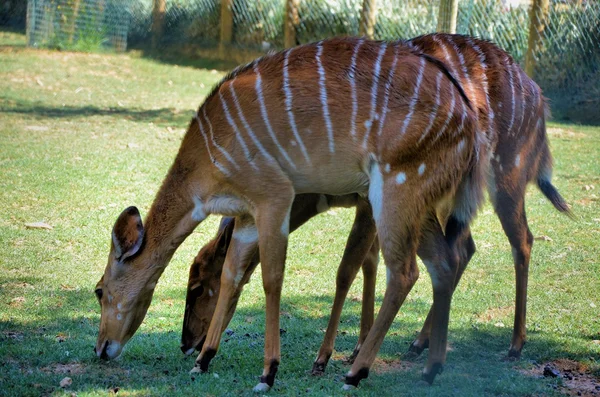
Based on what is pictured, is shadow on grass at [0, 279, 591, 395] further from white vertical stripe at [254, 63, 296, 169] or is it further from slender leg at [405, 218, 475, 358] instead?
white vertical stripe at [254, 63, 296, 169]

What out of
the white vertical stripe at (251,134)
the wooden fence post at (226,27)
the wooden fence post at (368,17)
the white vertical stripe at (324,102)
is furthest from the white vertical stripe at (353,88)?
the wooden fence post at (226,27)

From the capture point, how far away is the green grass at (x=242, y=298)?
4.88 meters

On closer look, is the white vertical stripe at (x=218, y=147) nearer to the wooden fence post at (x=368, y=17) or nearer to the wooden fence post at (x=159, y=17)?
the wooden fence post at (x=368, y=17)

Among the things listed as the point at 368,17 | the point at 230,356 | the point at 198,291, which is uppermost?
the point at 368,17

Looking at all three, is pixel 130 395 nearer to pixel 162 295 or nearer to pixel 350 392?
pixel 350 392

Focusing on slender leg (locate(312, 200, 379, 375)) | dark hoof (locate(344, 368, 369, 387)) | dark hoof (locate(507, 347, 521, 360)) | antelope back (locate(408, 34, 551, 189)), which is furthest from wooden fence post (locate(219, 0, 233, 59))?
dark hoof (locate(344, 368, 369, 387))

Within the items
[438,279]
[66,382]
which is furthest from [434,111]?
[66,382]

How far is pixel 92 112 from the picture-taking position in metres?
13.2

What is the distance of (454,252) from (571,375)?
1070mm

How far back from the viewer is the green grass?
488 centimetres

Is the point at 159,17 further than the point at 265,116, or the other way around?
the point at 159,17

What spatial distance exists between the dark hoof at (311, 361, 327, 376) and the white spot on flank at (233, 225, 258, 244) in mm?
867

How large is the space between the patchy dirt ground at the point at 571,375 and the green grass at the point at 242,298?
0.27 feet

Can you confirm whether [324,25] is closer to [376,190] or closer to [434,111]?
[434,111]
